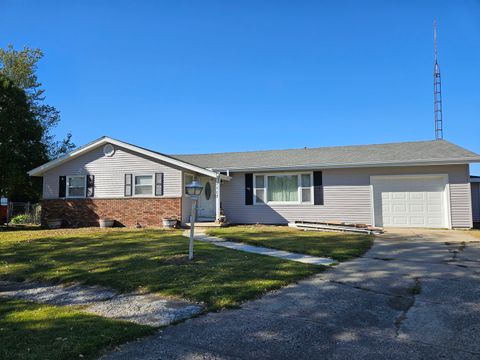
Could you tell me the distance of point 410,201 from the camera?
15438 mm

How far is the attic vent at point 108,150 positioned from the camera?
16828 millimetres

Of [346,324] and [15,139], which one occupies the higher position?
[15,139]

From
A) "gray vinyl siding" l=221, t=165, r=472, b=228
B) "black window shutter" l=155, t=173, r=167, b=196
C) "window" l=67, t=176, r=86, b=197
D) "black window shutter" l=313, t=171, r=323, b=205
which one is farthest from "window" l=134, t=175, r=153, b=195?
"black window shutter" l=313, t=171, r=323, b=205

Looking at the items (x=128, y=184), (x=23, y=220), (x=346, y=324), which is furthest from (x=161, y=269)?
(x=23, y=220)

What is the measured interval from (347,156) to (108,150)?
11362 millimetres

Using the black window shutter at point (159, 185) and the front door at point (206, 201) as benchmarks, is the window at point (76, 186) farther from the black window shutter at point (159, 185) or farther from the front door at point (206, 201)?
the front door at point (206, 201)

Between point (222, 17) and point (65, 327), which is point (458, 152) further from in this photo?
point (65, 327)

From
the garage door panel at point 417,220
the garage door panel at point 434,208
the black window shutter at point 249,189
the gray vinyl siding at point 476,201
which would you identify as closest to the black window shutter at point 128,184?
the black window shutter at point 249,189

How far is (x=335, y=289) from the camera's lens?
5586mm

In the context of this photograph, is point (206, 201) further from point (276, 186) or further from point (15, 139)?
point (15, 139)

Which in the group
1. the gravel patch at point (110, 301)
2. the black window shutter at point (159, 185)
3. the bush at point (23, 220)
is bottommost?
the gravel patch at point (110, 301)

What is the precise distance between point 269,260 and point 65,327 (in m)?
4.53

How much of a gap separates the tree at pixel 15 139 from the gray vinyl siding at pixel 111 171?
A: 161 centimetres

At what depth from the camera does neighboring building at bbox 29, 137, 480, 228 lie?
15.1 m
